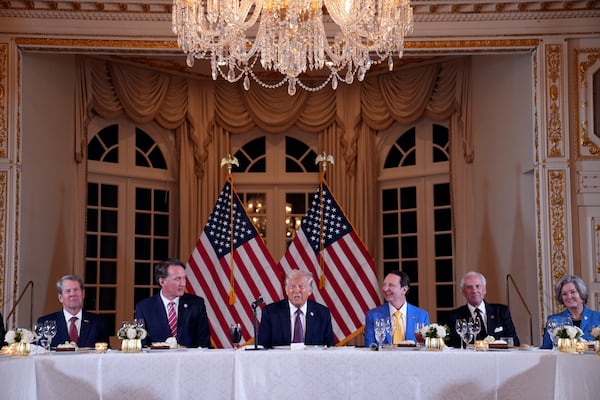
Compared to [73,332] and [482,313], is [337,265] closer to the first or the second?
[482,313]

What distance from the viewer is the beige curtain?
11406 millimetres

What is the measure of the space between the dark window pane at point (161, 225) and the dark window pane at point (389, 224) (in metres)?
2.83

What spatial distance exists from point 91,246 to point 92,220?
0.32m

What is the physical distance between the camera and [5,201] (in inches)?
358

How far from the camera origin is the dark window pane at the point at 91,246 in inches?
441

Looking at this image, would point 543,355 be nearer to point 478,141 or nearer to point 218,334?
point 218,334

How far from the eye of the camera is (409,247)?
1188cm

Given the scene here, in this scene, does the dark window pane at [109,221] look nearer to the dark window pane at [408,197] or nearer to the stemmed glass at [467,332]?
the dark window pane at [408,197]

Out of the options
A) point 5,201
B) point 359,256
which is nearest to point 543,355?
point 359,256

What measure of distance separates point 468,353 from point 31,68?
625cm

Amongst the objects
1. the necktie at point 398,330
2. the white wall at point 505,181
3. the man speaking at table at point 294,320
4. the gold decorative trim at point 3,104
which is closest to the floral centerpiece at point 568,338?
the necktie at point 398,330

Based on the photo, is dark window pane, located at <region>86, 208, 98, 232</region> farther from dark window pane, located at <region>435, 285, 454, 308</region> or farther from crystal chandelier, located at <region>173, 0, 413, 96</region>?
crystal chandelier, located at <region>173, 0, 413, 96</region>

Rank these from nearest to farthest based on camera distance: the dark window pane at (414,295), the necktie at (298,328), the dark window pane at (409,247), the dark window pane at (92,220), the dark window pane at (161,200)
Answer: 1. the necktie at (298,328)
2. the dark window pane at (92,220)
3. the dark window pane at (414,295)
4. the dark window pane at (409,247)
5. the dark window pane at (161,200)

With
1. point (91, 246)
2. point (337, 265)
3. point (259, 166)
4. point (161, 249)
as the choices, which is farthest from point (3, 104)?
point (259, 166)
